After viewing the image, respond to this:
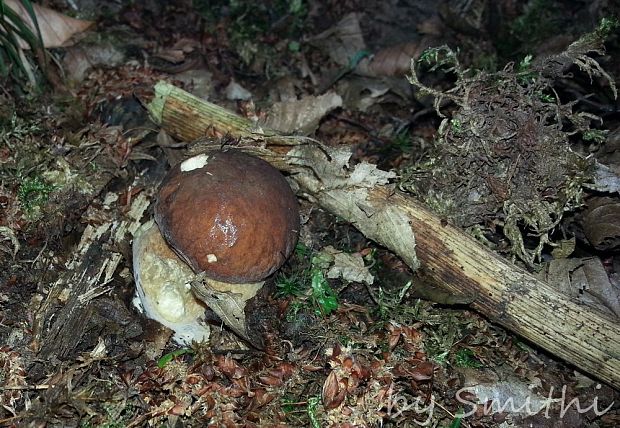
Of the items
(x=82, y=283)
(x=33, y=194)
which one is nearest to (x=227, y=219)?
(x=82, y=283)

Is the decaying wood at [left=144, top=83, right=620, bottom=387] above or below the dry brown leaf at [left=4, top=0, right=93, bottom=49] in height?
below

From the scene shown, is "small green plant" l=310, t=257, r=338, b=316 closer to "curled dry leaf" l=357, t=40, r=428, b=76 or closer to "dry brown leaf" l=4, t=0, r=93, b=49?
"curled dry leaf" l=357, t=40, r=428, b=76

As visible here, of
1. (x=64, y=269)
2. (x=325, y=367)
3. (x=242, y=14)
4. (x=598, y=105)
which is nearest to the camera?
(x=325, y=367)

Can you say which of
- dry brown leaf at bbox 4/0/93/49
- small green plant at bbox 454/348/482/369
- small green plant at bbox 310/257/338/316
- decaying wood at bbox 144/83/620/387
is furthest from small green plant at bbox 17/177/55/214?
small green plant at bbox 454/348/482/369

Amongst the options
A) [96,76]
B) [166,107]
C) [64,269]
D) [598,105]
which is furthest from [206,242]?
[598,105]

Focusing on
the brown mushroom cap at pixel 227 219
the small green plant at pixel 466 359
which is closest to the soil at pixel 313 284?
the small green plant at pixel 466 359

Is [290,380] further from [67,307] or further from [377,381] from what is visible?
[67,307]

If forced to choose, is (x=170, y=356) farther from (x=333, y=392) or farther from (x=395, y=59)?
(x=395, y=59)
